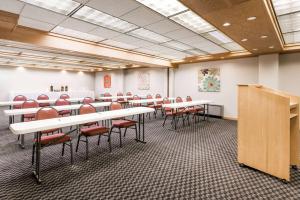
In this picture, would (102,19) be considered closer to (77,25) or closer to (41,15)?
(77,25)

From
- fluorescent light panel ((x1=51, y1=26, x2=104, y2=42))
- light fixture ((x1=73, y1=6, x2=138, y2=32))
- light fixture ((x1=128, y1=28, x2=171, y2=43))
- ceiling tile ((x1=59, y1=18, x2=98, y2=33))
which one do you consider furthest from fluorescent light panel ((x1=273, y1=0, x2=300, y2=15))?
fluorescent light panel ((x1=51, y1=26, x2=104, y2=42))

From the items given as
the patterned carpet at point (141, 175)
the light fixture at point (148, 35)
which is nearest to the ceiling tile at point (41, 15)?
the light fixture at point (148, 35)

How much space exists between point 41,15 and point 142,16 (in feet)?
6.21

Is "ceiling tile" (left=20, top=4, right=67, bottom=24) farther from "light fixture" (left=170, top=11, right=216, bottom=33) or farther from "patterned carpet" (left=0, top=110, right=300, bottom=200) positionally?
"patterned carpet" (left=0, top=110, right=300, bottom=200)

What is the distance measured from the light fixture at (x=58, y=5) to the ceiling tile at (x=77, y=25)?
0.39m

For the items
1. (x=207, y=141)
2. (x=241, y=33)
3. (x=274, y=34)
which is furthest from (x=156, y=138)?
(x=274, y=34)

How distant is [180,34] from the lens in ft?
14.8

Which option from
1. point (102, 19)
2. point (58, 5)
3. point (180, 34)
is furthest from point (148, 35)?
point (58, 5)

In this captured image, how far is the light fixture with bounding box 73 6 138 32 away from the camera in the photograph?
3290 mm

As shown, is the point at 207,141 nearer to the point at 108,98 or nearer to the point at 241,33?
the point at 241,33

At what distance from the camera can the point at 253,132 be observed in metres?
2.85

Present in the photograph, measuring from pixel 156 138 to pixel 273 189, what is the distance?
2.72m

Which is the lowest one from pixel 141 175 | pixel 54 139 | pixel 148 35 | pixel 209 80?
pixel 141 175

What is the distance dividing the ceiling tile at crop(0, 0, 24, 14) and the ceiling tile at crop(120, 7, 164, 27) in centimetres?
168
